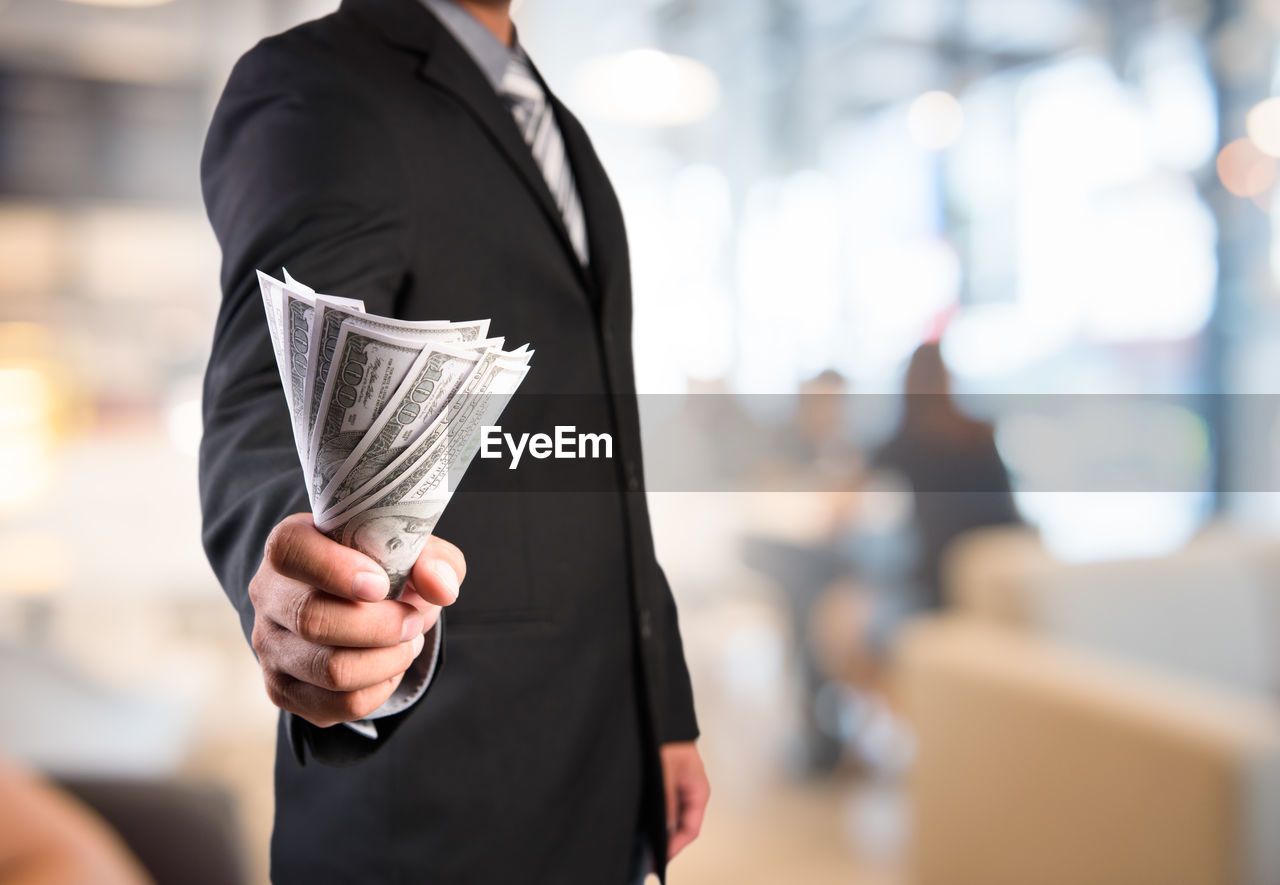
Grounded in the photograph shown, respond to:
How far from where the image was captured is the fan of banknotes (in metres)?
0.41

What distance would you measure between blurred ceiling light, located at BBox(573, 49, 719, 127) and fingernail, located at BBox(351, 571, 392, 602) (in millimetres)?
585

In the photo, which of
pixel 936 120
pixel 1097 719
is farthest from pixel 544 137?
pixel 1097 719

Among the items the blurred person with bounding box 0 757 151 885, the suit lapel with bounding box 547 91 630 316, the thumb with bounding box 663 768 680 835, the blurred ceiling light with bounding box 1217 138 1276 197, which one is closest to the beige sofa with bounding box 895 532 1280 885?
the blurred ceiling light with bounding box 1217 138 1276 197

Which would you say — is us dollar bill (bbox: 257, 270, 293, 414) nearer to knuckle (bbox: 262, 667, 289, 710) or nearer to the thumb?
knuckle (bbox: 262, 667, 289, 710)

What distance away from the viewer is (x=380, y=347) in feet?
1.34

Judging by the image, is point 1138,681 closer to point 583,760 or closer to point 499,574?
point 583,760

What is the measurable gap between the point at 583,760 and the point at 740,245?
744mm

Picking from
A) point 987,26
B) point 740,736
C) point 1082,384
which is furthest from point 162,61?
point 1082,384

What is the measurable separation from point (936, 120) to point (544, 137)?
3.38ft

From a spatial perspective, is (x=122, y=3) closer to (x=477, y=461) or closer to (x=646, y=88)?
(x=646, y=88)

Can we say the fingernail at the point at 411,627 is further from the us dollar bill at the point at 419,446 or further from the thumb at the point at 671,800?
the thumb at the point at 671,800

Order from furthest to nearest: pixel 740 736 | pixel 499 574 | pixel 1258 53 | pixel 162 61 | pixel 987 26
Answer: pixel 1258 53, pixel 987 26, pixel 740 736, pixel 162 61, pixel 499 574

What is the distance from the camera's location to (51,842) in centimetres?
112

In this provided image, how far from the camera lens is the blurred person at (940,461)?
175 centimetres
